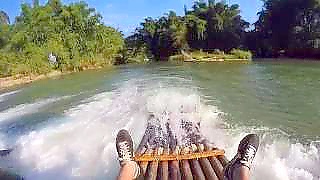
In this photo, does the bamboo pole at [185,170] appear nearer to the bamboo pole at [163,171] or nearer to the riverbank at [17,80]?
the bamboo pole at [163,171]

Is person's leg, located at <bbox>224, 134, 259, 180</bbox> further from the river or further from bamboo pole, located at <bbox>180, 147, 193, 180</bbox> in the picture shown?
the river

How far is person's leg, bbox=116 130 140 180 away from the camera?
3801 millimetres

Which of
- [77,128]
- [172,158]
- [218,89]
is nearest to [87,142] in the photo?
[77,128]

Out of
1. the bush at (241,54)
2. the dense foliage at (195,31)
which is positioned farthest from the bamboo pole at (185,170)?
the dense foliage at (195,31)

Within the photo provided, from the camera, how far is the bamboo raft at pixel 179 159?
4.08 meters

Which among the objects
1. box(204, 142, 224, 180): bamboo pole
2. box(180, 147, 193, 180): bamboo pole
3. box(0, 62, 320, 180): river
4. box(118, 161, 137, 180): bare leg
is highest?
box(118, 161, 137, 180): bare leg

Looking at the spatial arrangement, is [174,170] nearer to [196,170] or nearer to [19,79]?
[196,170]

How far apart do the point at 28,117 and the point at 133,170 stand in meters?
6.34

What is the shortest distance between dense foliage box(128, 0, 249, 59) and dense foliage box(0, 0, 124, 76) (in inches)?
161

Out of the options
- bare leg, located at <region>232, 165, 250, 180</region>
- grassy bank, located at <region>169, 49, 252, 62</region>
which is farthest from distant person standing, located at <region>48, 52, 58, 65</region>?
bare leg, located at <region>232, 165, 250, 180</region>

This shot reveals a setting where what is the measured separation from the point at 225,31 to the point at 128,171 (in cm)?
3678

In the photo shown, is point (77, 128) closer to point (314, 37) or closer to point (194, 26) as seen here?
point (314, 37)

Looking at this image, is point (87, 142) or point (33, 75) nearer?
point (87, 142)

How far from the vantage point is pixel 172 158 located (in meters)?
4.58
